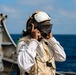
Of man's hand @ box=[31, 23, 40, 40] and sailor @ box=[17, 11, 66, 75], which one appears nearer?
sailor @ box=[17, 11, 66, 75]

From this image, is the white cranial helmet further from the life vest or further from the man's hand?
the life vest

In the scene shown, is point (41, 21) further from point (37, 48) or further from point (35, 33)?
point (37, 48)

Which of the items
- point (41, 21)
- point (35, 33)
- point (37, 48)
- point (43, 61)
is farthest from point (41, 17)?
point (43, 61)

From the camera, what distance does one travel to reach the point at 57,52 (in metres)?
5.73

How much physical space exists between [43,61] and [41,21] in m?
0.50

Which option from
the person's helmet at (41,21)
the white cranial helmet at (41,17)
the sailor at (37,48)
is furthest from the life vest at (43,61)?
the white cranial helmet at (41,17)

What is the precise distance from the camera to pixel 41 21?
5547 mm

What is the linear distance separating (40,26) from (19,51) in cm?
40

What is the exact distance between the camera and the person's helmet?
551 cm

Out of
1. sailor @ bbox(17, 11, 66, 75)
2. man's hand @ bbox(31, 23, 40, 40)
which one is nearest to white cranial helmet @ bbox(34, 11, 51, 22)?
sailor @ bbox(17, 11, 66, 75)

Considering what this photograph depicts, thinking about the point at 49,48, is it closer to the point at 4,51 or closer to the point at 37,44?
the point at 37,44

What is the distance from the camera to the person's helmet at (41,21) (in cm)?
551

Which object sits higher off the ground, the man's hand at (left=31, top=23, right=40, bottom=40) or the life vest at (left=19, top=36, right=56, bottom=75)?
the man's hand at (left=31, top=23, right=40, bottom=40)

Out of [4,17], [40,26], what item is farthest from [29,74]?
[4,17]
